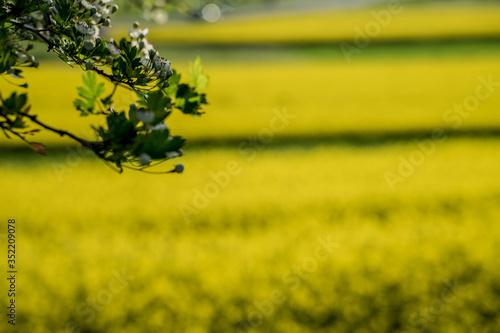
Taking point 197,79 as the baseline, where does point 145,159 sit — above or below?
below

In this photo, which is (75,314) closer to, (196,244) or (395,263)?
(196,244)

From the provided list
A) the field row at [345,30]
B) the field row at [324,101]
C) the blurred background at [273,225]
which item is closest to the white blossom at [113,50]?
the blurred background at [273,225]

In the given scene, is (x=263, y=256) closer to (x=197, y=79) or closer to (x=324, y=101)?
(x=197, y=79)

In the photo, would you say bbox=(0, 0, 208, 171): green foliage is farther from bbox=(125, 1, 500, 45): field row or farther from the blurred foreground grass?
bbox=(125, 1, 500, 45): field row

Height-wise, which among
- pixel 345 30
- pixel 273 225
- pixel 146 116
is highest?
pixel 345 30

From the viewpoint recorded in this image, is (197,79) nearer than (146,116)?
No

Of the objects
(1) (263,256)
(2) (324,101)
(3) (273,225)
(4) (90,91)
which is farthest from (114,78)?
(2) (324,101)

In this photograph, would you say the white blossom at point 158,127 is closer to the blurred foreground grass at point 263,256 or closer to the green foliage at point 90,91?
the green foliage at point 90,91

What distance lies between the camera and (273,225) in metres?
8.15

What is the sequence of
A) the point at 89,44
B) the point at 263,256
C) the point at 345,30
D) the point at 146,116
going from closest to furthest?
the point at 146,116 < the point at 89,44 < the point at 263,256 < the point at 345,30

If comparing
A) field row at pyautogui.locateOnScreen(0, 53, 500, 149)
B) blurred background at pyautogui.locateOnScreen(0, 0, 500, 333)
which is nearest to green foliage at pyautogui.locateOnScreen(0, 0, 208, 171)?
blurred background at pyautogui.locateOnScreen(0, 0, 500, 333)

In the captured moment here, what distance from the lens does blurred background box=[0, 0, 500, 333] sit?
529 cm

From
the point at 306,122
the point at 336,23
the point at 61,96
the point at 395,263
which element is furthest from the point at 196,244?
the point at 336,23

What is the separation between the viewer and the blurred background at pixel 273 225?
5.29 m
